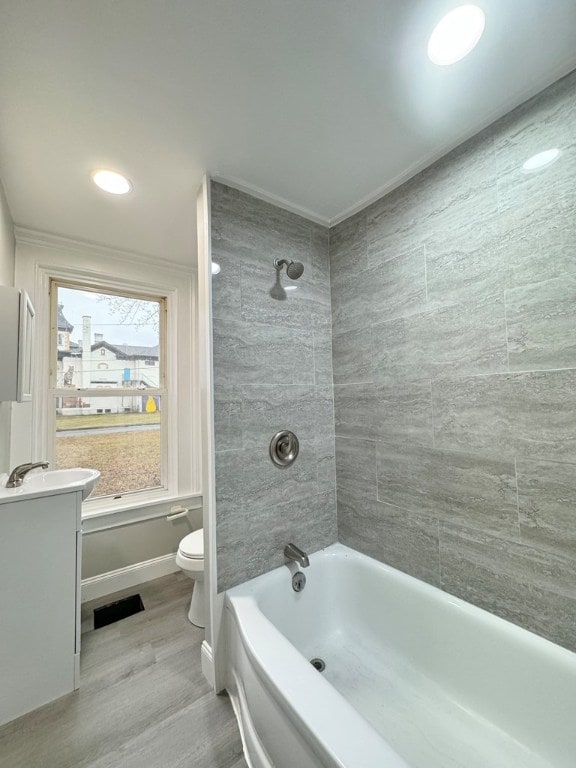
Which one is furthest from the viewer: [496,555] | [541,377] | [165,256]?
[165,256]

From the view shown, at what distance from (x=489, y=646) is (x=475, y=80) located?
2.19m

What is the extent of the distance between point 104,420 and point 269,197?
1.97 metres

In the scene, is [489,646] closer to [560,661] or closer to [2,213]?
[560,661]

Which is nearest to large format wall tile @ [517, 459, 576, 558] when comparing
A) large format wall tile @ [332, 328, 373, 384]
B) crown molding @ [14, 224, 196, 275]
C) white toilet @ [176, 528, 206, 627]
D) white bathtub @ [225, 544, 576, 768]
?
white bathtub @ [225, 544, 576, 768]

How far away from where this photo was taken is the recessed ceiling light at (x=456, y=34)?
3.07ft

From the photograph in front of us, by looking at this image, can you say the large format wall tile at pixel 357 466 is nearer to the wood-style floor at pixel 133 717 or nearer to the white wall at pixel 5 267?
the wood-style floor at pixel 133 717

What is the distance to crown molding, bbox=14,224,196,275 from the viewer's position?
2031 mm

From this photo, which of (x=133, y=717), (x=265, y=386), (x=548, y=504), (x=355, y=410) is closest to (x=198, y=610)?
(x=133, y=717)

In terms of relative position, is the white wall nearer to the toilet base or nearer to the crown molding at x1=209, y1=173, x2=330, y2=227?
the crown molding at x1=209, y1=173, x2=330, y2=227

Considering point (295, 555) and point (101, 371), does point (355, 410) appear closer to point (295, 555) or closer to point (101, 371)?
point (295, 555)

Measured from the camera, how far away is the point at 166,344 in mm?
2652

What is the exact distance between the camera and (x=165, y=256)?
8.18 ft

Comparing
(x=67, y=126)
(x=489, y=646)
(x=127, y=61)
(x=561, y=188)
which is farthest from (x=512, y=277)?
(x=67, y=126)

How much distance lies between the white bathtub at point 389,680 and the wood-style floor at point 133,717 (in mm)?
150
